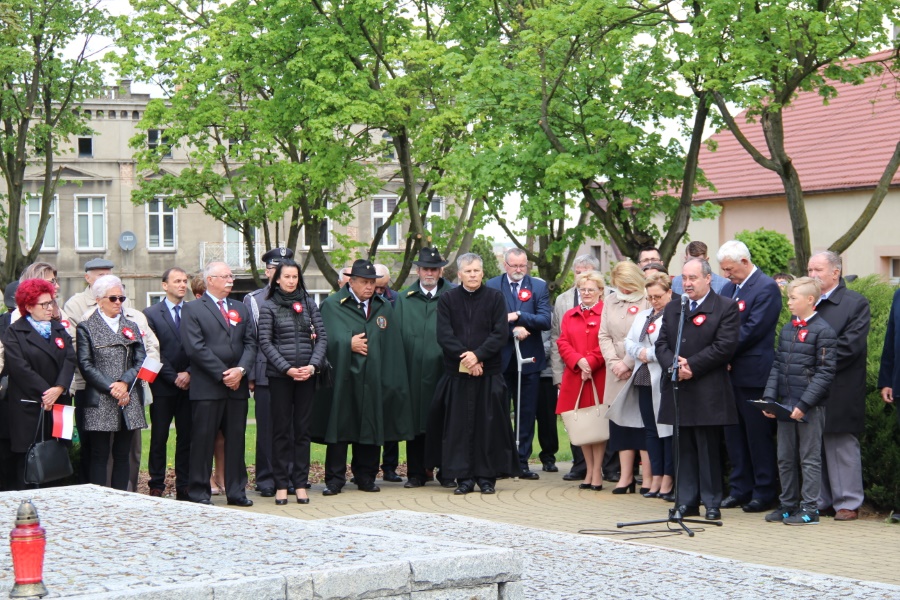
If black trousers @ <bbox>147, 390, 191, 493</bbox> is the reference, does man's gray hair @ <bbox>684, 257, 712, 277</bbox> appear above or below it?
above

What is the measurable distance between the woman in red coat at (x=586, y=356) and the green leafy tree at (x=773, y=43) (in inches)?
237

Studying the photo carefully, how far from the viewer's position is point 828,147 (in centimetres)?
3506

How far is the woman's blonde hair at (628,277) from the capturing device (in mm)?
12438

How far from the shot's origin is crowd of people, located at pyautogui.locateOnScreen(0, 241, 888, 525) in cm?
1070

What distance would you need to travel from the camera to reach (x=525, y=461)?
45.2 feet

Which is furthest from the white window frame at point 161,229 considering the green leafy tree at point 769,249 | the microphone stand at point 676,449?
the microphone stand at point 676,449

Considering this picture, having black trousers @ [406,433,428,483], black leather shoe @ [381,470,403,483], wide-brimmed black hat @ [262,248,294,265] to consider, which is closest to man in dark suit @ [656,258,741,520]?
black trousers @ [406,433,428,483]

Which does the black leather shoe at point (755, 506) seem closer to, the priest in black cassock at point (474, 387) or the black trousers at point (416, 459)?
the priest in black cassock at point (474, 387)

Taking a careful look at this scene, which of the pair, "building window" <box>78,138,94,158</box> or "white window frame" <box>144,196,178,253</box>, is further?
"white window frame" <box>144,196,178,253</box>

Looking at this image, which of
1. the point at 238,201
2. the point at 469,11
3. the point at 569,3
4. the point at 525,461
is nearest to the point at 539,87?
the point at 569,3

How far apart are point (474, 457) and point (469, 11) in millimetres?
16169

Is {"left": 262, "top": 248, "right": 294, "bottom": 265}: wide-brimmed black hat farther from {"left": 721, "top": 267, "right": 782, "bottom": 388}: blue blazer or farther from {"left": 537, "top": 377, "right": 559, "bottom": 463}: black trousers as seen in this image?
{"left": 721, "top": 267, "right": 782, "bottom": 388}: blue blazer

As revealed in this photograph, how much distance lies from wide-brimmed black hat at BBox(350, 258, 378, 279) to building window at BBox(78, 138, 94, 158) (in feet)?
142

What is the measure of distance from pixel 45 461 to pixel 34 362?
2.69ft
